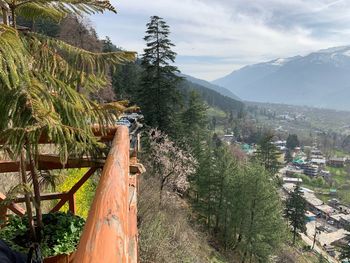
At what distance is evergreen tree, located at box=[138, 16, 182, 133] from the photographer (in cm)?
2417

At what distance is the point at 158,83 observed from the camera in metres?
24.5

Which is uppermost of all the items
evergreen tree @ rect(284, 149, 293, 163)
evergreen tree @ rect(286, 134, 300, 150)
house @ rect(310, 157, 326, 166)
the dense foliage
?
the dense foliage

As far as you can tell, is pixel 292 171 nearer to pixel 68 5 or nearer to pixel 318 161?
pixel 318 161

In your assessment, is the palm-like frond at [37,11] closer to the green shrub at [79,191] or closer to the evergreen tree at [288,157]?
the green shrub at [79,191]

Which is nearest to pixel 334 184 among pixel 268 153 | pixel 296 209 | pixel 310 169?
pixel 310 169

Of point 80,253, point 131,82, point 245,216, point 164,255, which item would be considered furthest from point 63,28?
point 80,253

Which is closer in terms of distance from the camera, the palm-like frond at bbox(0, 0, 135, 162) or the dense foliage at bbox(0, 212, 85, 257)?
the palm-like frond at bbox(0, 0, 135, 162)

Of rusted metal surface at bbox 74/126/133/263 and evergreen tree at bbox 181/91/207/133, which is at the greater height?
rusted metal surface at bbox 74/126/133/263

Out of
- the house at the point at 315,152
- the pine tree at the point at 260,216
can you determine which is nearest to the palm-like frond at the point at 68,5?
the pine tree at the point at 260,216

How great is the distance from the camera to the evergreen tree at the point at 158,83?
24.2 meters

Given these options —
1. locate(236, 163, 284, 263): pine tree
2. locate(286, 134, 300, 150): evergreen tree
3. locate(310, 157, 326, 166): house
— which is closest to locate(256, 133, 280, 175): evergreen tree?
locate(236, 163, 284, 263): pine tree

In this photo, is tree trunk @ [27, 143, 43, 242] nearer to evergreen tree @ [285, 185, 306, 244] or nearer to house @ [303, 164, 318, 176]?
evergreen tree @ [285, 185, 306, 244]

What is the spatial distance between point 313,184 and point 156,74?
84.1 m

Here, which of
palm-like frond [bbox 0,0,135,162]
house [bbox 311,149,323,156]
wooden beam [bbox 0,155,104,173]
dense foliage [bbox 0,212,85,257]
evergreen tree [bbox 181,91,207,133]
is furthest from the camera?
house [bbox 311,149,323,156]
